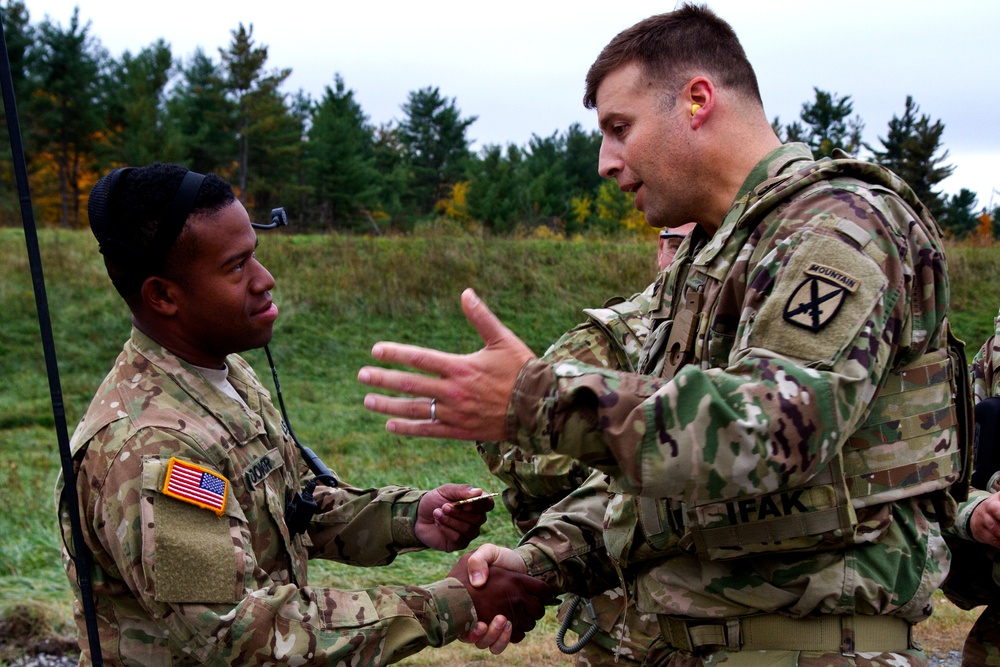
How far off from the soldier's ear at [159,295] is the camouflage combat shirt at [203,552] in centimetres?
11

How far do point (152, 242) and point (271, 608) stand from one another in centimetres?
119

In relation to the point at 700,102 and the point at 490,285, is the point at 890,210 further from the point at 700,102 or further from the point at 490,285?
the point at 490,285

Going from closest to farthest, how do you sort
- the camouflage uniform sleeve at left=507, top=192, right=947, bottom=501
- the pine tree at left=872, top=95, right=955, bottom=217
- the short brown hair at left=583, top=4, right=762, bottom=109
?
1. the camouflage uniform sleeve at left=507, top=192, right=947, bottom=501
2. the short brown hair at left=583, top=4, right=762, bottom=109
3. the pine tree at left=872, top=95, right=955, bottom=217

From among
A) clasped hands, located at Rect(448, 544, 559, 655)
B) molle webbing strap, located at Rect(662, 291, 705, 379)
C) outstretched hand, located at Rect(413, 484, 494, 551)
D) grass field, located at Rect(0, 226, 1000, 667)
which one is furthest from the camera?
grass field, located at Rect(0, 226, 1000, 667)

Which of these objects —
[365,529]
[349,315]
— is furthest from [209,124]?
[365,529]

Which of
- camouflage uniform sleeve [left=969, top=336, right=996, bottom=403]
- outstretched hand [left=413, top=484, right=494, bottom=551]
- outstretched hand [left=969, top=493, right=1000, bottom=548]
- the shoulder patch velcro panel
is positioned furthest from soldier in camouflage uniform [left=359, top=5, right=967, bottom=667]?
camouflage uniform sleeve [left=969, top=336, right=996, bottom=403]

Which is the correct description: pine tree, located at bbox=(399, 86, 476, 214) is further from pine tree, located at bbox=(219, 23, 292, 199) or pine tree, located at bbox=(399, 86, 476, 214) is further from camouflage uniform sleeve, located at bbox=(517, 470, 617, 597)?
camouflage uniform sleeve, located at bbox=(517, 470, 617, 597)

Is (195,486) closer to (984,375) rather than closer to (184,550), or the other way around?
(184,550)

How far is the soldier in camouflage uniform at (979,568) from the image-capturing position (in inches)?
131

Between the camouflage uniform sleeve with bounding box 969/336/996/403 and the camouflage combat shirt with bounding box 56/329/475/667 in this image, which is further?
the camouflage uniform sleeve with bounding box 969/336/996/403

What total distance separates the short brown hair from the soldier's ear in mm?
1513

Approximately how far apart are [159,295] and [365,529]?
1164 millimetres

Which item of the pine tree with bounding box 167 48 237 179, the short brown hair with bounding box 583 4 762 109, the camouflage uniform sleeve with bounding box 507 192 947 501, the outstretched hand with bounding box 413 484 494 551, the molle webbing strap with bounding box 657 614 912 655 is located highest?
the pine tree with bounding box 167 48 237 179

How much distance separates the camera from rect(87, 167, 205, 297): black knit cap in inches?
113
